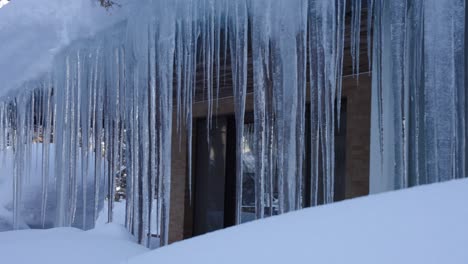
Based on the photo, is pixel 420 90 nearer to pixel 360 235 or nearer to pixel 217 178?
pixel 360 235

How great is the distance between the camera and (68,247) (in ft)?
10.6

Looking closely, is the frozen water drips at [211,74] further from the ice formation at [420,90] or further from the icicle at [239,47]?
the ice formation at [420,90]

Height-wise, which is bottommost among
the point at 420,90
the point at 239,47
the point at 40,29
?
the point at 420,90

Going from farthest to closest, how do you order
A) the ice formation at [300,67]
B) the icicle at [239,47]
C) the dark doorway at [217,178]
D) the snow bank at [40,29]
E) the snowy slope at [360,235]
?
the dark doorway at [217,178]
the snow bank at [40,29]
the icicle at [239,47]
the ice formation at [300,67]
the snowy slope at [360,235]

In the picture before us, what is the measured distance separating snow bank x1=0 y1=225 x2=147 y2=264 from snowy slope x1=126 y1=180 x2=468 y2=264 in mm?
1753

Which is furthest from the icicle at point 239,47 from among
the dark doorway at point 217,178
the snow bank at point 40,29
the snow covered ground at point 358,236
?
the dark doorway at point 217,178

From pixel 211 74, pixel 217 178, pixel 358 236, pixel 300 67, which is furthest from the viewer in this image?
pixel 217 178

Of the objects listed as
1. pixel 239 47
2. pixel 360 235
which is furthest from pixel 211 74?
pixel 360 235

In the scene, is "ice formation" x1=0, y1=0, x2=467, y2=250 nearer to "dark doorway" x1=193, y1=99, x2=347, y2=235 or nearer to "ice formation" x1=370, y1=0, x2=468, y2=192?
"ice formation" x1=370, y1=0, x2=468, y2=192

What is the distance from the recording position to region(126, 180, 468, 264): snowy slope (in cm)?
98

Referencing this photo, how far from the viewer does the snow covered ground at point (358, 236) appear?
984mm

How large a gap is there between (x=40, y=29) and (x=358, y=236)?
475 centimetres

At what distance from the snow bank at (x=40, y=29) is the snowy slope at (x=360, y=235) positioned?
3.31 metres

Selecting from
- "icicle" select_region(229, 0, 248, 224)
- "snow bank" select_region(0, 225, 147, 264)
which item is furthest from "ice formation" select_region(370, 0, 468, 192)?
"snow bank" select_region(0, 225, 147, 264)
